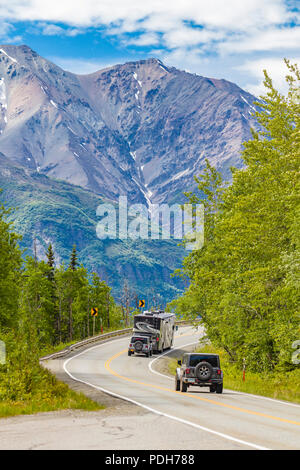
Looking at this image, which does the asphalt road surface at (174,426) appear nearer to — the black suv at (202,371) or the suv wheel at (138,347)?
the black suv at (202,371)

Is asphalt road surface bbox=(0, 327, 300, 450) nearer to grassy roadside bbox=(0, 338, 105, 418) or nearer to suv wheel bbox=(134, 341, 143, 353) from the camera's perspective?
grassy roadside bbox=(0, 338, 105, 418)

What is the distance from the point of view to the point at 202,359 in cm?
2436

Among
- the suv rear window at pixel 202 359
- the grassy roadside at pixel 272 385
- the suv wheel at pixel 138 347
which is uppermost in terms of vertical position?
the suv rear window at pixel 202 359

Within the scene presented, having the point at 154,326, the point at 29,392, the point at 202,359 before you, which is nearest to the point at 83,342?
the point at 154,326

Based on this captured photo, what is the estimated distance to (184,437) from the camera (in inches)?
439

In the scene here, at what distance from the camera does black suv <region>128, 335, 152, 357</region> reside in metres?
56.4

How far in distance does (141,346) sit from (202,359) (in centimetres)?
3261

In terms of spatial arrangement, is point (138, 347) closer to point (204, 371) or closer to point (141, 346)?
point (141, 346)

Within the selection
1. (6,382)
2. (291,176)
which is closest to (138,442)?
(6,382)

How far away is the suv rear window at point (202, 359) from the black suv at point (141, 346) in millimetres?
32343

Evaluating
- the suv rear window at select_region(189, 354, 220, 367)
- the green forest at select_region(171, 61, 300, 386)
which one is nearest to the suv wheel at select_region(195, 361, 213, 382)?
the suv rear window at select_region(189, 354, 220, 367)

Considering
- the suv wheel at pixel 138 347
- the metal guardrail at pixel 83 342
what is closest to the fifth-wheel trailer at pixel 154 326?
the suv wheel at pixel 138 347

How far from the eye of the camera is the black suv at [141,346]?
56.4 metres
